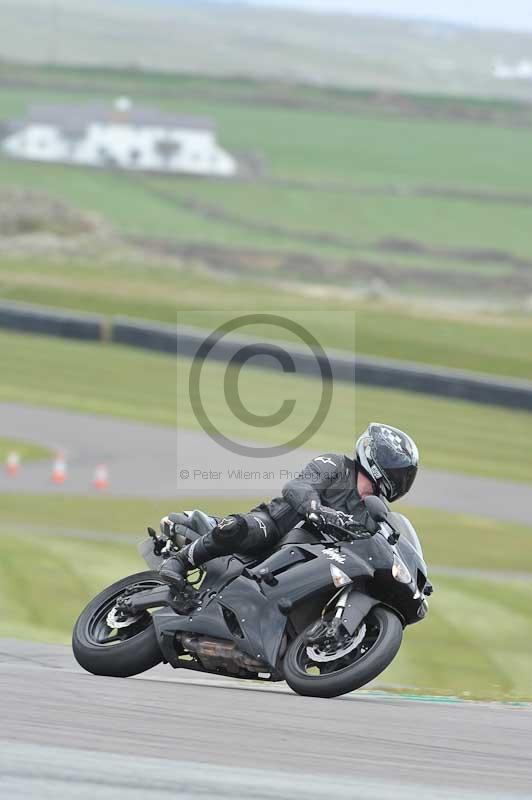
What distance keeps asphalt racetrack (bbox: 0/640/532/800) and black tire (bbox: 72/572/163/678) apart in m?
0.20

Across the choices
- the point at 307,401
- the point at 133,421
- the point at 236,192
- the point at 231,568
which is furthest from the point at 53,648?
the point at 236,192

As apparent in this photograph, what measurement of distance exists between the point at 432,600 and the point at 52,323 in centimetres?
2487

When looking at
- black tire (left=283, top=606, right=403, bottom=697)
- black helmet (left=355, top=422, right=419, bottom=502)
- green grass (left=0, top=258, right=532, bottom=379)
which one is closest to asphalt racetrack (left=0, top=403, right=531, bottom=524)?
black helmet (left=355, top=422, right=419, bottom=502)

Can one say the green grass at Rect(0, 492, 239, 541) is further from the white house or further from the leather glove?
the white house

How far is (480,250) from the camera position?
89.8 m

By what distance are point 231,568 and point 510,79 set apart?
149457 mm

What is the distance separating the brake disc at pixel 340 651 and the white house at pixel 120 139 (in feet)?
346

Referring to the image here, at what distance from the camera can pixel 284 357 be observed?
36.9 meters

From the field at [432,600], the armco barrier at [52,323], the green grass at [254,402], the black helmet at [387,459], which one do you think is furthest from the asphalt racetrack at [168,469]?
the black helmet at [387,459]

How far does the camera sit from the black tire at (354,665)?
7.24 meters

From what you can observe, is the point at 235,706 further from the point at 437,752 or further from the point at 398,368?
the point at 398,368

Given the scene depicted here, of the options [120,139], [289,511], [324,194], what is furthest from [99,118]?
[289,511]

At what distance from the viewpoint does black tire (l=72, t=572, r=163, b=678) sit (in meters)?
8.09

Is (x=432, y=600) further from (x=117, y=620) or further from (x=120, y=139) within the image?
(x=120, y=139)
